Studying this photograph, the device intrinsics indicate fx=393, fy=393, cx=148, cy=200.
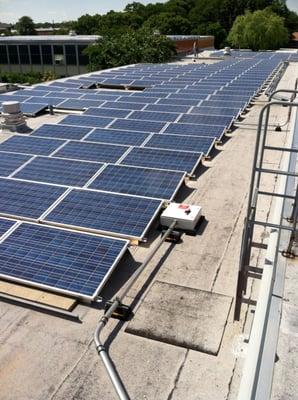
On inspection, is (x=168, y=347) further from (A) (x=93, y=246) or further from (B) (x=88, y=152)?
(B) (x=88, y=152)

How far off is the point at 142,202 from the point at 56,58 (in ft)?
228

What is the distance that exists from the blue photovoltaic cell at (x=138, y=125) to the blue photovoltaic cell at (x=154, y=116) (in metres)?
0.91

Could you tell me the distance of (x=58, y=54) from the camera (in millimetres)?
73062

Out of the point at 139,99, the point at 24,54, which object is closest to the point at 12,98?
the point at 139,99

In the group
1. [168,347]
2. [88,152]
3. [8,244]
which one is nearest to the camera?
[168,347]

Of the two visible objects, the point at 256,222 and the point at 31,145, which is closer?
the point at 256,222

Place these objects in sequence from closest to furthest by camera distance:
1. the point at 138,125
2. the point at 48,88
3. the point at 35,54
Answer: the point at 138,125 < the point at 48,88 < the point at 35,54

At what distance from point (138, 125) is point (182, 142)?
4160mm

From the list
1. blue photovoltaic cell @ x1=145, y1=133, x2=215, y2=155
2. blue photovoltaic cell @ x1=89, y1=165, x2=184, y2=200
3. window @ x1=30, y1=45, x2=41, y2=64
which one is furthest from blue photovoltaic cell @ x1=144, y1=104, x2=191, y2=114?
window @ x1=30, y1=45, x2=41, y2=64

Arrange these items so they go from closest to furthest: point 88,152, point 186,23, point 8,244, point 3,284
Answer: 1. point 3,284
2. point 8,244
3. point 88,152
4. point 186,23

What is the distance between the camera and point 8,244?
9.73 m

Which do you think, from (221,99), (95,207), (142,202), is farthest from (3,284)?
(221,99)

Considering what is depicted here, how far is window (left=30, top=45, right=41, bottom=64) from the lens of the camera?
244 feet

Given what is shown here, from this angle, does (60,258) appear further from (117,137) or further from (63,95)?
(63,95)
